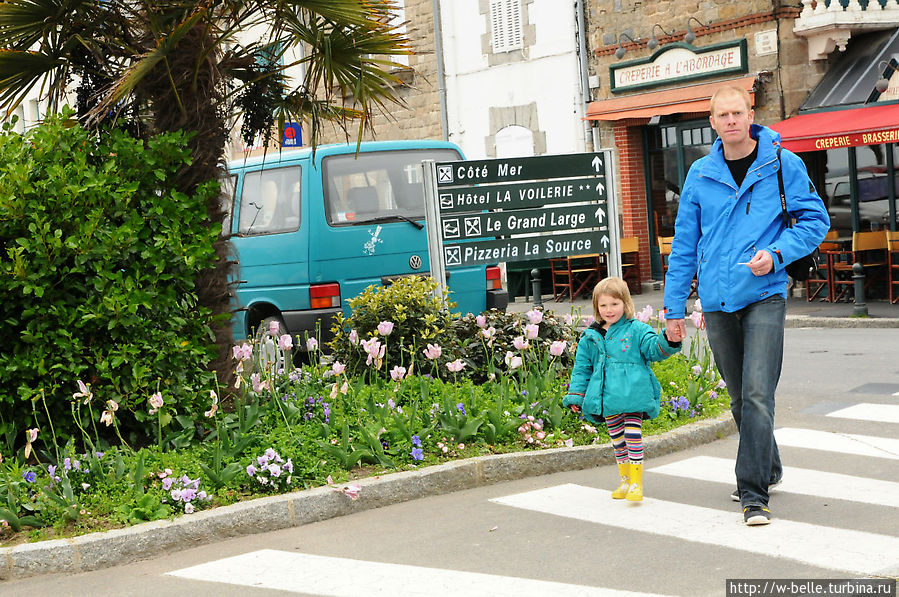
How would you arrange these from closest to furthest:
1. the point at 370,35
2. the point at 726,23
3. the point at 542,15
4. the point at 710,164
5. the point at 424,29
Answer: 1. the point at 710,164
2. the point at 370,35
3. the point at 726,23
4. the point at 542,15
5. the point at 424,29

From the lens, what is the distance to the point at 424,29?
81.6 ft

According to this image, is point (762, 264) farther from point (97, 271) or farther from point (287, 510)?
point (97, 271)

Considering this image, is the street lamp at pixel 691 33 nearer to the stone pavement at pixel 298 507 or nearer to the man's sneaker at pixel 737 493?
the stone pavement at pixel 298 507

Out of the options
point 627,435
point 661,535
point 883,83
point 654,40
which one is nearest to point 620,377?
point 627,435

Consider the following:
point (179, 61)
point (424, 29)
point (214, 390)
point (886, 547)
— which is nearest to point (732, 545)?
point (886, 547)

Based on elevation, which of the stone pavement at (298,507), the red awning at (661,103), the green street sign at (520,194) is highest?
the red awning at (661,103)

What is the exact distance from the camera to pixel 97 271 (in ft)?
20.0

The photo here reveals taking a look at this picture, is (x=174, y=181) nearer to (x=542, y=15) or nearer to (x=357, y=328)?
(x=357, y=328)

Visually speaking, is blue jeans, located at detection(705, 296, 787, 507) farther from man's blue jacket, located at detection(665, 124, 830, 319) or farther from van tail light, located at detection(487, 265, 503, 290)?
van tail light, located at detection(487, 265, 503, 290)

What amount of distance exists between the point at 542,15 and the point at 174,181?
54.7 ft

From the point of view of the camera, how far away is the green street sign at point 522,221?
9070mm

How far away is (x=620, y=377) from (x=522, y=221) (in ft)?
12.1

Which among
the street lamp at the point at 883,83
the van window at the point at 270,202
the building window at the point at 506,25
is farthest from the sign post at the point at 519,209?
the building window at the point at 506,25

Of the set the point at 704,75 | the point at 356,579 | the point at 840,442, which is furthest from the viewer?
the point at 704,75
